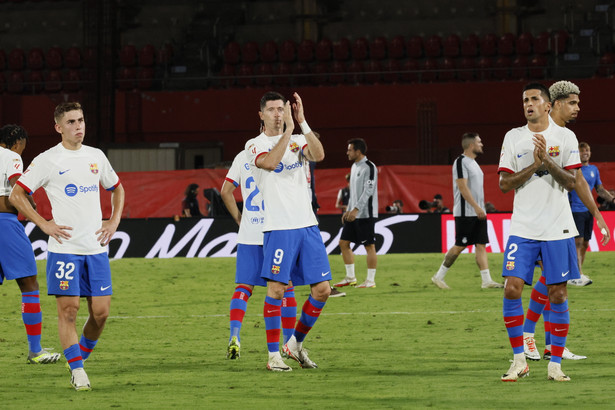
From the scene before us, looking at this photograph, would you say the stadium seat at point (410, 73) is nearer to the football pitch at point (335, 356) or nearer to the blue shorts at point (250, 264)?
the football pitch at point (335, 356)

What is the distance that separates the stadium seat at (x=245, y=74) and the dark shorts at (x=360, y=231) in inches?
676

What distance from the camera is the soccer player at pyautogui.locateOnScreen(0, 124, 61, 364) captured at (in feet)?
28.6

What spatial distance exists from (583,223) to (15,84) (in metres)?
23.5

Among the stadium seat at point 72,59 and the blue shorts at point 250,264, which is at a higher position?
the stadium seat at point 72,59

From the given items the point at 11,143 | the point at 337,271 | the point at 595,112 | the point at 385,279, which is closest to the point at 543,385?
the point at 11,143

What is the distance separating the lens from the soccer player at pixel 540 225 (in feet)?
23.5

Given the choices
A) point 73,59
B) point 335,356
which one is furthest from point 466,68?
point 335,356

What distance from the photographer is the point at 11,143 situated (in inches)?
354

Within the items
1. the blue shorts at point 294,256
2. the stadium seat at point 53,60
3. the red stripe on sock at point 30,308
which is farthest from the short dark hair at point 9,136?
the stadium seat at point 53,60

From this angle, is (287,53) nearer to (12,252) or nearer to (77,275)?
(12,252)

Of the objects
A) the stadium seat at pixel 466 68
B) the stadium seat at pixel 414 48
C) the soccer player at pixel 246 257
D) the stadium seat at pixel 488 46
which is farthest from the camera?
the stadium seat at pixel 414 48

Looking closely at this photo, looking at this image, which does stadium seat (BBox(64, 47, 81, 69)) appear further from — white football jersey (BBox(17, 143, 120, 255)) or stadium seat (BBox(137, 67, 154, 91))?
white football jersey (BBox(17, 143, 120, 255))

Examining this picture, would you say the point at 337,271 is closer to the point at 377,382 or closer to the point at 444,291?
the point at 444,291

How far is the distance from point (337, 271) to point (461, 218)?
13.5ft
